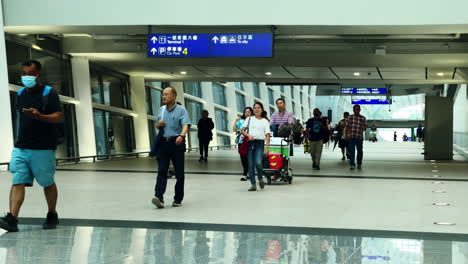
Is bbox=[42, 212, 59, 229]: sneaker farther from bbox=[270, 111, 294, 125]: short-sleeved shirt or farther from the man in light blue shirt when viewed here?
bbox=[270, 111, 294, 125]: short-sleeved shirt

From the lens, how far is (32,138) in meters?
6.90

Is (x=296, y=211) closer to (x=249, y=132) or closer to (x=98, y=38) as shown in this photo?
(x=249, y=132)

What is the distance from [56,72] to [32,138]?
48.4 feet

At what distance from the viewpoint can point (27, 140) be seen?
6898 millimetres

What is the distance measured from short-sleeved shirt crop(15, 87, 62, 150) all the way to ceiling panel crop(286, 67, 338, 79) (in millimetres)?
17765

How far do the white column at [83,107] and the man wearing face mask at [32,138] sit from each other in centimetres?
1473

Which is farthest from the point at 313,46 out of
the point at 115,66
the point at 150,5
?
the point at 115,66

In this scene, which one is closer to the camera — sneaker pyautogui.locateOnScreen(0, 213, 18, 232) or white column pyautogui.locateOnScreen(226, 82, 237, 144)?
sneaker pyautogui.locateOnScreen(0, 213, 18, 232)

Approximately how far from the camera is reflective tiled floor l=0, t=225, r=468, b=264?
211 inches

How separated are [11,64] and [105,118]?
287 inches

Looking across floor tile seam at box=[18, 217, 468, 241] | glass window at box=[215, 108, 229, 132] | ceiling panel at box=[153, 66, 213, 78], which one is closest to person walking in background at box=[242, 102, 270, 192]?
floor tile seam at box=[18, 217, 468, 241]

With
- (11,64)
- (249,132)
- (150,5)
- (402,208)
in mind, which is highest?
(150,5)

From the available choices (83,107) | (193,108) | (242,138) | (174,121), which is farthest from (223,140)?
(174,121)

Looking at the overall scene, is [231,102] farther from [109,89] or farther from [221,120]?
[109,89]
